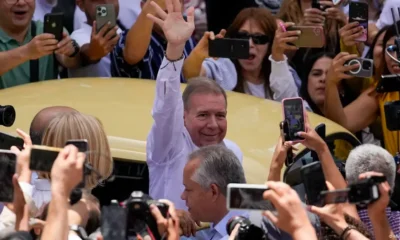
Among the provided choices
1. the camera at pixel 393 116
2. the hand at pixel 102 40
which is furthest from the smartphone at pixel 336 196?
the hand at pixel 102 40

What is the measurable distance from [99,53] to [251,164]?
2035 mm

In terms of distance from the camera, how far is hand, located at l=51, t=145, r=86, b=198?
475 cm

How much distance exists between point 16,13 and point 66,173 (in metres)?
4.08

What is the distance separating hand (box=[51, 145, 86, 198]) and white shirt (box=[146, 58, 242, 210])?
2.05 metres

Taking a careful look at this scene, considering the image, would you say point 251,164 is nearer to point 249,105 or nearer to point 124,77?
point 249,105

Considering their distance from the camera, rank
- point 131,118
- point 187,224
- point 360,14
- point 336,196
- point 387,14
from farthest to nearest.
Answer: point 387,14 < point 360,14 < point 131,118 < point 187,224 < point 336,196

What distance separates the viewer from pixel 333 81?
29.4 feet

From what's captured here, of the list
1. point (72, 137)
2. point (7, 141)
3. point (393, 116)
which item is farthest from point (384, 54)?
point (72, 137)

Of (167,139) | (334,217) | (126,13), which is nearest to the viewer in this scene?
(334,217)

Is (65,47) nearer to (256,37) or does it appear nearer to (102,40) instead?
(102,40)

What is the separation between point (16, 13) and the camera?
8.68m

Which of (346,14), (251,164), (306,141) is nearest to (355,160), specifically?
(306,141)

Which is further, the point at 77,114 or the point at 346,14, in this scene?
the point at 346,14

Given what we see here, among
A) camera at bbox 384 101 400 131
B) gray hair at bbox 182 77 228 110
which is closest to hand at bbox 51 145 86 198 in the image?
gray hair at bbox 182 77 228 110
